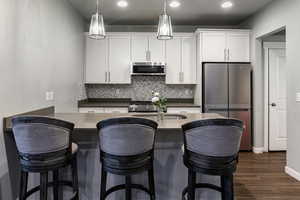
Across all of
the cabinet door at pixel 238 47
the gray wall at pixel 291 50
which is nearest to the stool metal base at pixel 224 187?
the gray wall at pixel 291 50

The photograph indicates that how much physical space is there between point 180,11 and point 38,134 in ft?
11.7

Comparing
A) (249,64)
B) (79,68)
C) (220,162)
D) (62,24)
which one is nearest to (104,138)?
(220,162)

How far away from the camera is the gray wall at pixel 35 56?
7.06 feet

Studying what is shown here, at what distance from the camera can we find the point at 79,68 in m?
4.58

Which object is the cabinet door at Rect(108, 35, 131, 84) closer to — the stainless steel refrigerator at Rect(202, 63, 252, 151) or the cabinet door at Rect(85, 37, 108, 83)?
the cabinet door at Rect(85, 37, 108, 83)

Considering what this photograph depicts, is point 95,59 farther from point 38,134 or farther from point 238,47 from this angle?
point 38,134

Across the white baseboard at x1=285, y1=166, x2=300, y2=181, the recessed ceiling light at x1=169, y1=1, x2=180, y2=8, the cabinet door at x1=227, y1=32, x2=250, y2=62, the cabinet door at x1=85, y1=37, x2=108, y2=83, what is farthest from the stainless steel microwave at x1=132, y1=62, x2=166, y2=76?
the white baseboard at x1=285, y1=166, x2=300, y2=181

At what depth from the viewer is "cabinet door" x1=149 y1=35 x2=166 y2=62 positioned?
4.88 m

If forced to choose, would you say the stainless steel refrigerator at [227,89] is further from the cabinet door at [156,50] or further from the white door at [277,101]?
the cabinet door at [156,50]

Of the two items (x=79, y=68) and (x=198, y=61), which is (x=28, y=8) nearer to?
(x=79, y=68)

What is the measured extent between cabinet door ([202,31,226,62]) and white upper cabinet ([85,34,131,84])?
5.14 ft

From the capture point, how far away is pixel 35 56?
2.72 m

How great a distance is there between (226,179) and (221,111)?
9.06ft

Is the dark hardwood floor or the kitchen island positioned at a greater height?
the kitchen island
